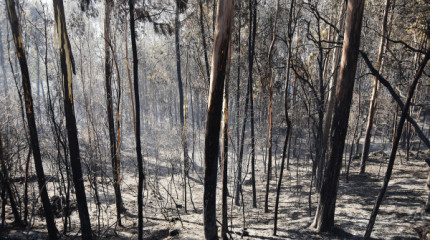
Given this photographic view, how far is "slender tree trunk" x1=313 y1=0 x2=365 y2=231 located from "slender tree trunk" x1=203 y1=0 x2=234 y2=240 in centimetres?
241

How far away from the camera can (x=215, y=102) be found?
4.28 m

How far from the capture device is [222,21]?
13.4 feet

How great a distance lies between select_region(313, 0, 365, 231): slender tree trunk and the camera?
466 cm

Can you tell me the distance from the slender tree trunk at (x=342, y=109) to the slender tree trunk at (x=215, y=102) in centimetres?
241

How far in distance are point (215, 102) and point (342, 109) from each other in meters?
2.68

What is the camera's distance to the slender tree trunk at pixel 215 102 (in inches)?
161

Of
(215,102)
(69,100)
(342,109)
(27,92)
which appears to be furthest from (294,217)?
(27,92)

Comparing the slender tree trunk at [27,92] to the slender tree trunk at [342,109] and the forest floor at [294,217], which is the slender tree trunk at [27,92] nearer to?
the forest floor at [294,217]

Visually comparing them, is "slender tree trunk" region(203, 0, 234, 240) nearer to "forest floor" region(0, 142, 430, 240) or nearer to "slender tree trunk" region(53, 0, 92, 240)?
"forest floor" region(0, 142, 430, 240)

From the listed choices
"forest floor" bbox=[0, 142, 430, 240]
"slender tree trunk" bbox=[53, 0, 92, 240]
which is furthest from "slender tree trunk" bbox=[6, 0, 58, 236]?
"slender tree trunk" bbox=[53, 0, 92, 240]

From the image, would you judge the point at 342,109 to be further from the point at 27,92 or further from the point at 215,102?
the point at 27,92

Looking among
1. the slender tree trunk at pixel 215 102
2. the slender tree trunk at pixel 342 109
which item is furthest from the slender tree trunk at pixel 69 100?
the slender tree trunk at pixel 342 109

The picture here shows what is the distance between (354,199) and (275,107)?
13385 mm

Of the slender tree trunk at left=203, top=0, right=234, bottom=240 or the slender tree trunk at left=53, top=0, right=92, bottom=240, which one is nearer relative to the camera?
the slender tree trunk at left=203, top=0, right=234, bottom=240
